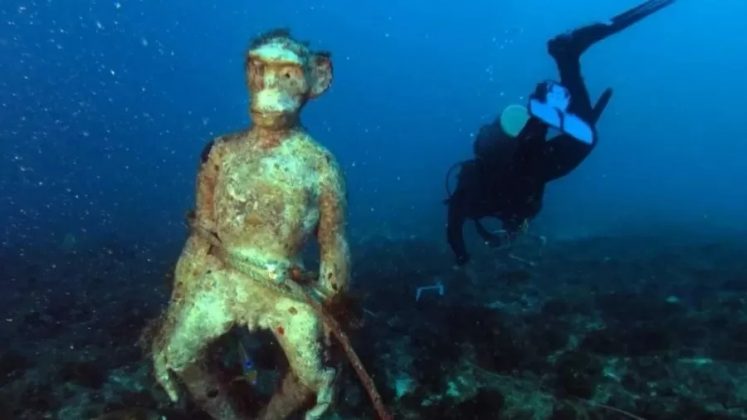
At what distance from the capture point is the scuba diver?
25.6ft

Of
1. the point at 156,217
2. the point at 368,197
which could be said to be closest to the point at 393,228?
the point at 156,217

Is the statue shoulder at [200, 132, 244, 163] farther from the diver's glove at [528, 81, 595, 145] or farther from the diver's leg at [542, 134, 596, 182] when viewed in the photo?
A: the diver's leg at [542, 134, 596, 182]

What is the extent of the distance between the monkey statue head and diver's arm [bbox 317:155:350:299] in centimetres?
47

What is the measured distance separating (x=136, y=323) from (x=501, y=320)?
5.17 m

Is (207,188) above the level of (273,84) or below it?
below

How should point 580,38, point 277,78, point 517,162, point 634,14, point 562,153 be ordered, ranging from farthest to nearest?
point 634,14, point 580,38, point 562,153, point 517,162, point 277,78

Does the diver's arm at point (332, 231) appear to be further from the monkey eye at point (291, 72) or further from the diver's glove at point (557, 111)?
the diver's glove at point (557, 111)

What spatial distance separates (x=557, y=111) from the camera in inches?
282

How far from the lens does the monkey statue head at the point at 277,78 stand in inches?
159

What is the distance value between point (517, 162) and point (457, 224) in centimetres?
113

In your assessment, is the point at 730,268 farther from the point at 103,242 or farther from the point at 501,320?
the point at 103,242

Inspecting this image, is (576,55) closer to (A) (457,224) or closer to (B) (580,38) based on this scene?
(B) (580,38)

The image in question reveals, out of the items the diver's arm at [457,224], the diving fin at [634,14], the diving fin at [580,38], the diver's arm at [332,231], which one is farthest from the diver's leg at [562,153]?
the diver's arm at [332,231]

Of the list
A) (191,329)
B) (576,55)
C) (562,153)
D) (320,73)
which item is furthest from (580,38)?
(191,329)
